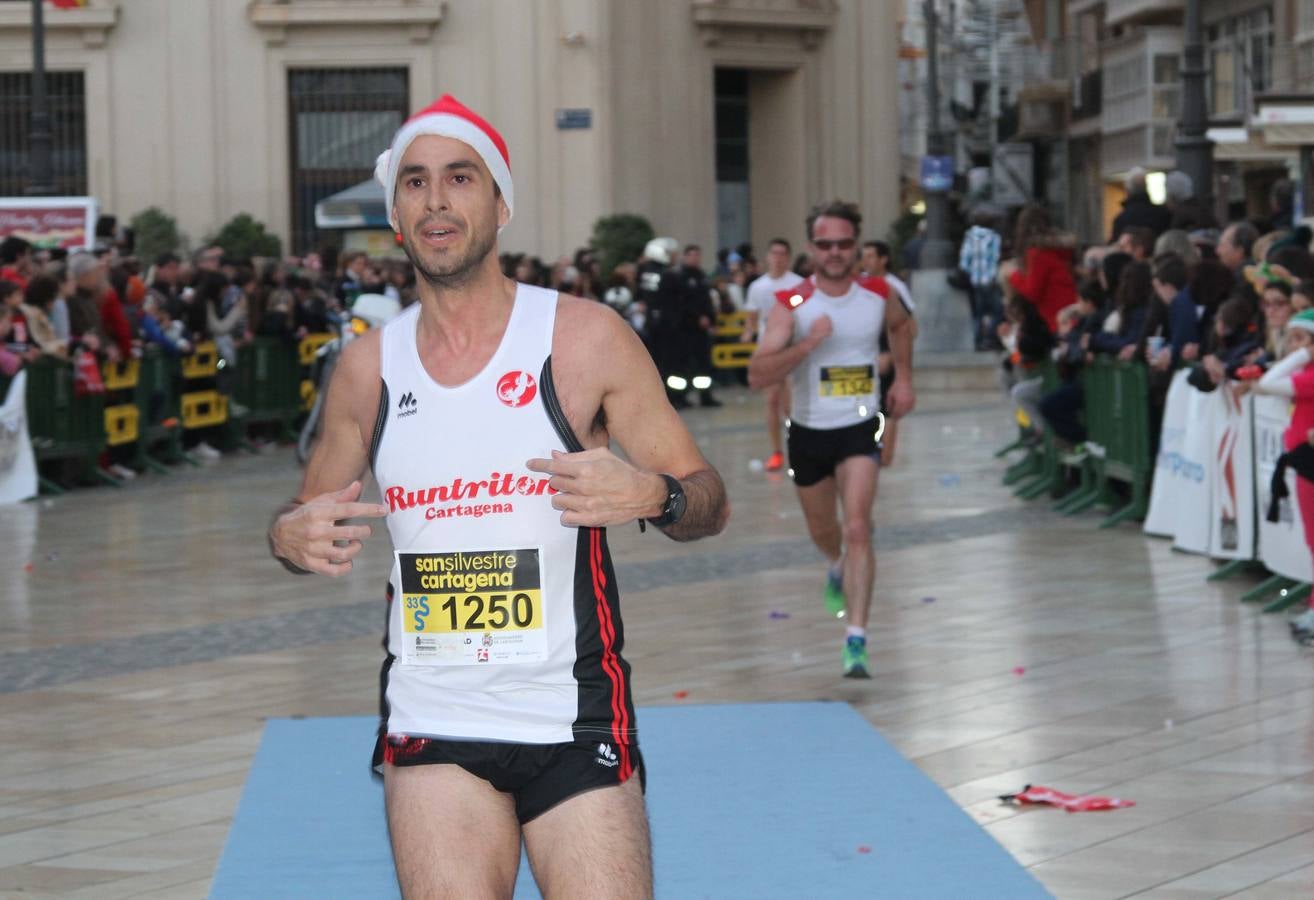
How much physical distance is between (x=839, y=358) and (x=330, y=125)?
3097 cm

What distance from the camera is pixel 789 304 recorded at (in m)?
9.88

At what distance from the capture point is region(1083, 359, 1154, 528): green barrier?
47.4 feet

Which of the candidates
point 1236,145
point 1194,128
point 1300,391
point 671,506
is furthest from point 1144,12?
point 671,506

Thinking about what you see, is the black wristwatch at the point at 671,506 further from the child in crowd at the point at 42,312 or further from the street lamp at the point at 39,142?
the street lamp at the point at 39,142

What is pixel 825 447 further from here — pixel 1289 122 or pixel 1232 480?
pixel 1289 122

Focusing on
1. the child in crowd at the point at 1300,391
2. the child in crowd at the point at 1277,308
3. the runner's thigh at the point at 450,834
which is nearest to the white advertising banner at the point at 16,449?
the child in crowd at the point at 1277,308

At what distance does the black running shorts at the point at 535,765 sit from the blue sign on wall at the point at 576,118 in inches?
1361

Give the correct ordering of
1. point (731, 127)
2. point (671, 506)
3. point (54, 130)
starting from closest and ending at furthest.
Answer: point (671, 506) → point (54, 130) → point (731, 127)

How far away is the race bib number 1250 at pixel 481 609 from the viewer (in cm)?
407

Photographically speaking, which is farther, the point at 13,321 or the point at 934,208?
the point at 934,208

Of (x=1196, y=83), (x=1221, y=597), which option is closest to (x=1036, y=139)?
(x=1196, y=83)

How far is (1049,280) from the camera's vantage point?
17.5 meters

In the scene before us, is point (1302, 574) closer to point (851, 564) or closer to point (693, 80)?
point (851, 564)

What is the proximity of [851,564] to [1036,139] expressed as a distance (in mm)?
56407
